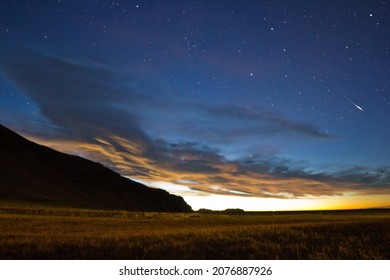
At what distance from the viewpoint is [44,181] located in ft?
650

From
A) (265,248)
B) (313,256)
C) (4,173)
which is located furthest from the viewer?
(4,173)

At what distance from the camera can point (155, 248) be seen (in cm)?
1291

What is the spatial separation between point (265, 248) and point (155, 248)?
3.90 metres

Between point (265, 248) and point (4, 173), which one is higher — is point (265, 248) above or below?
below

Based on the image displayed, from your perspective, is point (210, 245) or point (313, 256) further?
point (210, 245)
